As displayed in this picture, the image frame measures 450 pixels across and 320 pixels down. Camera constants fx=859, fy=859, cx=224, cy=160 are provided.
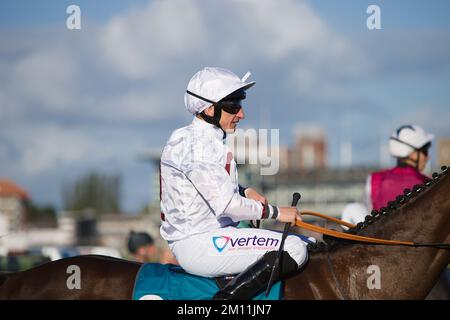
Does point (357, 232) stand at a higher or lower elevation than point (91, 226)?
higher

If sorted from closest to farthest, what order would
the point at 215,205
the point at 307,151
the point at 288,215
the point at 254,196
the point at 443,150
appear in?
1. the point at 215,205
2. the point at 288,215
3. the point at 254,196
4. the point at 443,150
5. the point at 307,151

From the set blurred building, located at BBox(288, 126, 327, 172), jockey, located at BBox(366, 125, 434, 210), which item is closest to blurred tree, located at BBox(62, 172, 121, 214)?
blurred building, located at BBox(288, 126, 327, 172)

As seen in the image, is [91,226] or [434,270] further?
[91,226]

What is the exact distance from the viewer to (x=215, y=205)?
550cm

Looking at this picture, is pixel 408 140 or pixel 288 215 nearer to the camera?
pixel 288 215

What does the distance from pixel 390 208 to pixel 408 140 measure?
7.98 feet

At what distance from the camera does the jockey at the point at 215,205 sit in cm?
552

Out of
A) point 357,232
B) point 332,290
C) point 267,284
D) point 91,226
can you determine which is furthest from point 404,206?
point 91,226

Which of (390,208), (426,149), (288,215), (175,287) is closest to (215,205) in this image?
(288,215)

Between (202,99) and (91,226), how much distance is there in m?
37.2

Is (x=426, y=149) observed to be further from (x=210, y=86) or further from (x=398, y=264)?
(x=210, y=86)
